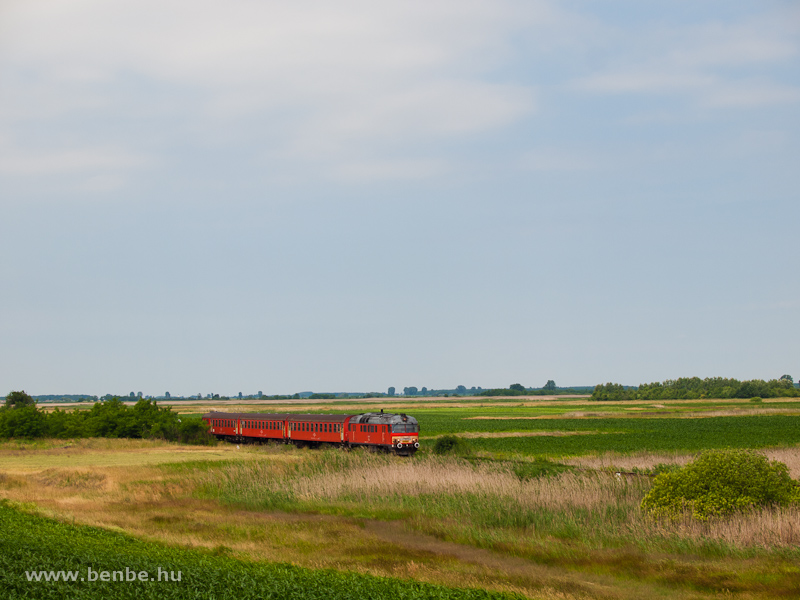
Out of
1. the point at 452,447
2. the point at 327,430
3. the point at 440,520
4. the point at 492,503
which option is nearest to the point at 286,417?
the point at 327,430

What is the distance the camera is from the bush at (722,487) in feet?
77.9

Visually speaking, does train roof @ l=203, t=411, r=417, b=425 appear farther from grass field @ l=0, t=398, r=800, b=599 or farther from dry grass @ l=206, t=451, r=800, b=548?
dry grass @ l=206, t=451, r=800, b=548

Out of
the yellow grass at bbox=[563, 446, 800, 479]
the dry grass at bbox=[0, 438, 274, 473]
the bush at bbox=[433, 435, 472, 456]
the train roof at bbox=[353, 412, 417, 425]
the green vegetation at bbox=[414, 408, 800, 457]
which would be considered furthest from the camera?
the green vegetation at bbox=[414, 408, 800, 457]

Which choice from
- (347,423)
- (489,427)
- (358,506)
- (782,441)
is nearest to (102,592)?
(358,506)

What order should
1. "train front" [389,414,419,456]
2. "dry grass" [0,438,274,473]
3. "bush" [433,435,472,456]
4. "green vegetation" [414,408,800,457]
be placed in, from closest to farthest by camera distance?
"dry grass" [0,438,274,473] → "train front" [389,414,419,456] → "bush" [433,435,472,456] → "green vegetation" [414,408,800,457]

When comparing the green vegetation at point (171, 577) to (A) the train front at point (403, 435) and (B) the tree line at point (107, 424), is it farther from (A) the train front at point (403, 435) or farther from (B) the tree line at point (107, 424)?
(B) the tree line at point (107, 424)

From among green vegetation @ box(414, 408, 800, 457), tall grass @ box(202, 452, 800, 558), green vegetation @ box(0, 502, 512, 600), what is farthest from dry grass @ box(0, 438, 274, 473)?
green vegetation @ box(0, 502, 512, 600)

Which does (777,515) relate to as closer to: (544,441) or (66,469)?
(66,469)

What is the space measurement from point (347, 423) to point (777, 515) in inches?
1420

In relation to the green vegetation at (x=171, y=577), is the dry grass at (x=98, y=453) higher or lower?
lower

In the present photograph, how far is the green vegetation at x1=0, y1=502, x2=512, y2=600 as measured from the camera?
13695 mm

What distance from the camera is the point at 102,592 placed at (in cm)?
1363

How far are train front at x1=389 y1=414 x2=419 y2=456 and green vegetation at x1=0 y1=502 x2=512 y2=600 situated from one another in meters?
30.1

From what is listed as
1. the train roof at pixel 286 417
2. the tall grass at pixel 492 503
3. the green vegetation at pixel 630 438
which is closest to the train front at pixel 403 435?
the train roof at pixel 286 417
